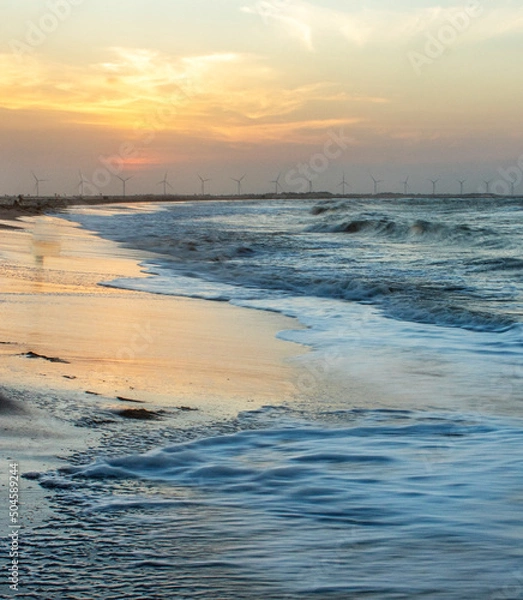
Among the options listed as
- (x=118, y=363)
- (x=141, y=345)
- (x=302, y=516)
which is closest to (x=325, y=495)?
(x=302, y=516)

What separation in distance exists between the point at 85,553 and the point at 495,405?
4.17 m

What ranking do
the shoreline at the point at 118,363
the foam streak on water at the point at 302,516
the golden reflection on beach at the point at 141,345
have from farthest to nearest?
the golden reflection on beach at the point at 141,345, the shoreline at the point at 118,363, the foam streak on water at the point at 302,516

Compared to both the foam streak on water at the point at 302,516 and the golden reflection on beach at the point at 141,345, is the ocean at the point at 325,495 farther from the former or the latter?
the golden reflection on beach at the point at 141,345

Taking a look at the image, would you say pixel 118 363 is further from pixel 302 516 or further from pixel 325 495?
pixel 302 516

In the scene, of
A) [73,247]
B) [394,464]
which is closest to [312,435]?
[394,464]

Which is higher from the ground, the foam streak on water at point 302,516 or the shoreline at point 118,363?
the shoreline at point 118,363

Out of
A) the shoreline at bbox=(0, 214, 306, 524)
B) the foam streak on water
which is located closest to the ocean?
the foam streak on water

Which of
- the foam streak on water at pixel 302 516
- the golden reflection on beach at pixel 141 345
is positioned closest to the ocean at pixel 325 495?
the foam streak on water at pixel 302 516

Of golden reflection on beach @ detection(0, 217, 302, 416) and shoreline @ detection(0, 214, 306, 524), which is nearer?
shoreline @ detection(0, 214, 306, 524)

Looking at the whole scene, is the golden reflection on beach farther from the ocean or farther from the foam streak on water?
the foam streak on water

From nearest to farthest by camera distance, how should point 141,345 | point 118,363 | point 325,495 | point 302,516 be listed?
1. point 302,516
2. point 325,495
3. point 118,363
4. point 141,345

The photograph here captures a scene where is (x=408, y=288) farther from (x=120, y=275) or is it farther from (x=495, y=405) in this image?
(x=495, y=405)

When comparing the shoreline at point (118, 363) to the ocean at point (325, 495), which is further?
the shoreline at point (118, 363)

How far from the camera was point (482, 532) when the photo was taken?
3902 millimetres
